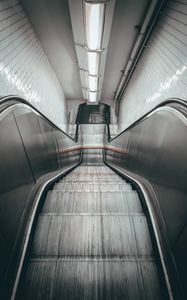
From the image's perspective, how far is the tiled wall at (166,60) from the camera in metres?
2.75

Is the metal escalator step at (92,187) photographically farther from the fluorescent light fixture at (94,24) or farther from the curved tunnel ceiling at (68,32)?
the curved tunnel ceiling at (68,32)

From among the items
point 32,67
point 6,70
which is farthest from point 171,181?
point 32,67

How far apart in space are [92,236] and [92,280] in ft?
1.15

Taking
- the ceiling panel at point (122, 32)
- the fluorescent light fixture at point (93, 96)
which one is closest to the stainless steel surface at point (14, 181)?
the ceiling panel at point (122, 32)

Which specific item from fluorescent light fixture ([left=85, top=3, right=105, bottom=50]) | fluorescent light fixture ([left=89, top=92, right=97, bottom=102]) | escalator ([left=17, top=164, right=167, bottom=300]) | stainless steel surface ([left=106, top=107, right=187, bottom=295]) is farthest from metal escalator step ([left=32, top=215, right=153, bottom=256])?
fluorescent light fixture ([left=89, top=92, right=97, bottom=102])

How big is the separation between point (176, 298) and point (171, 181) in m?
0.82

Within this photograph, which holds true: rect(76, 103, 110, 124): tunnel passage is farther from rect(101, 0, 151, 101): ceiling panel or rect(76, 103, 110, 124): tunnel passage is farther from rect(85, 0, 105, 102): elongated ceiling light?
rect(85, 0, 105, 102): elongated ceiling light

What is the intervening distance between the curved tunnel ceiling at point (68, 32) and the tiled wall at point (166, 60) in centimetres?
71

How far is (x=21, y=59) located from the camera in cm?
372

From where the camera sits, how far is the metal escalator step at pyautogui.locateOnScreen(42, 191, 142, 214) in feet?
6.07

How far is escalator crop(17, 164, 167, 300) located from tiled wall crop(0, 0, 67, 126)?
2.55 metres

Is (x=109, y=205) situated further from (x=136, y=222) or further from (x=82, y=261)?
(x=82, y=261)

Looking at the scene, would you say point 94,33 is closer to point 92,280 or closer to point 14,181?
point 14,181

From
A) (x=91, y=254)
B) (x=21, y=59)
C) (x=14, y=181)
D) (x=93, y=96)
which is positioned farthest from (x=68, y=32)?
(x=91, y=254)
